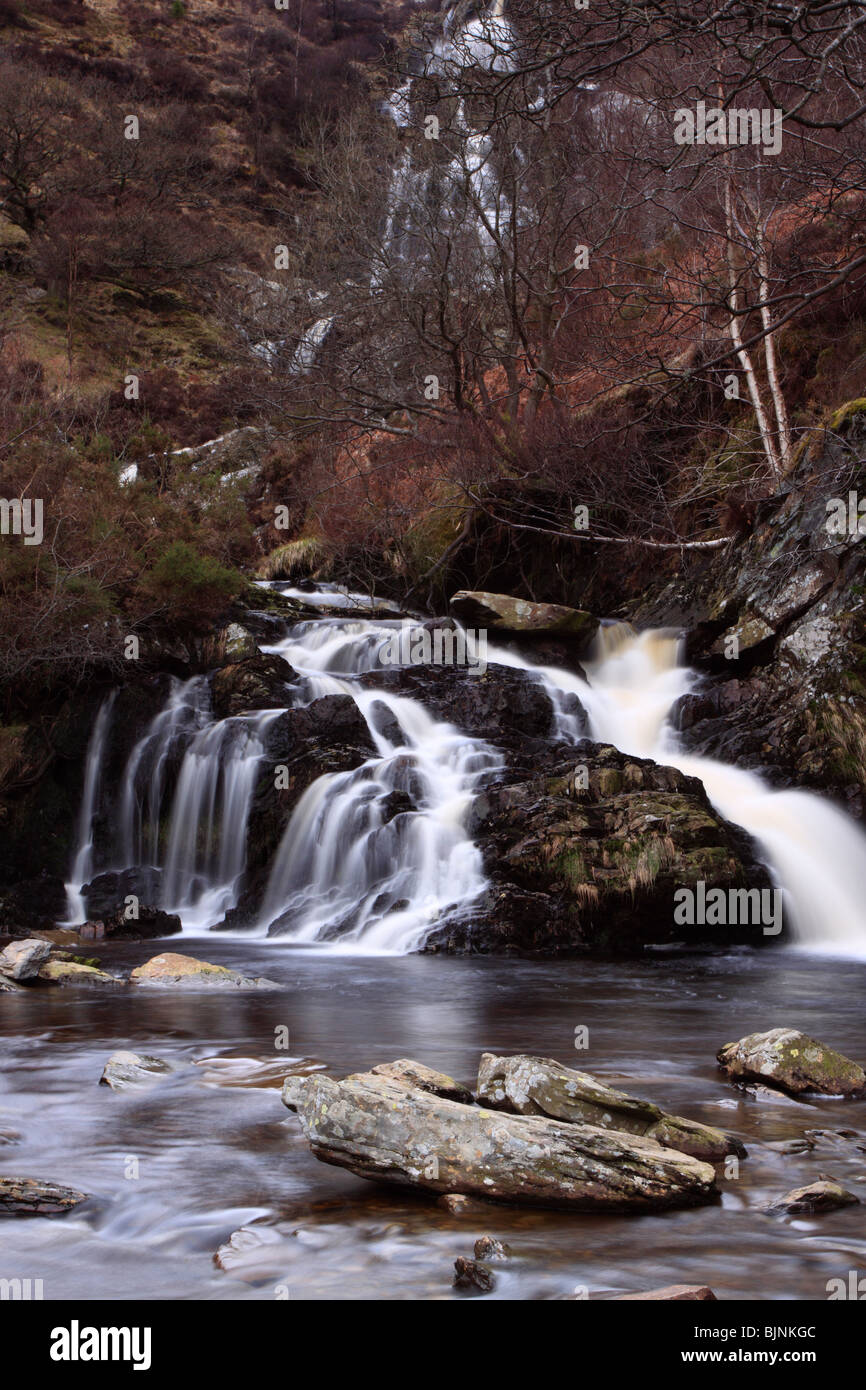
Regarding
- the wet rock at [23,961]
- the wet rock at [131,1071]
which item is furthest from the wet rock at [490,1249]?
the wet rock at [23,961]

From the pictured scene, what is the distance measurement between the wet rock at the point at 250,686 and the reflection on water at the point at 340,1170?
5.83 metres

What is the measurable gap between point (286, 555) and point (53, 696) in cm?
873

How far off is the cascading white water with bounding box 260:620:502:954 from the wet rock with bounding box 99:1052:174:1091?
4852 mm

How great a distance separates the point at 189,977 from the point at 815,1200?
5.86 metres

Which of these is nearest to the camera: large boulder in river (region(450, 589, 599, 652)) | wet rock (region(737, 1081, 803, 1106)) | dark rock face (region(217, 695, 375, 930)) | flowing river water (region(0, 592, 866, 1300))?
flowing river water (region(0, 592, 866, 1300))

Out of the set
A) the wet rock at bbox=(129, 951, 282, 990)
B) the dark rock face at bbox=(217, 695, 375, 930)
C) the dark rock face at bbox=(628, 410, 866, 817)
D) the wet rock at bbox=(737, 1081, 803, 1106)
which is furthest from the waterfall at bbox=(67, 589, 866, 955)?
the wet rock at bbox=(737, 1081, 803, 1106)

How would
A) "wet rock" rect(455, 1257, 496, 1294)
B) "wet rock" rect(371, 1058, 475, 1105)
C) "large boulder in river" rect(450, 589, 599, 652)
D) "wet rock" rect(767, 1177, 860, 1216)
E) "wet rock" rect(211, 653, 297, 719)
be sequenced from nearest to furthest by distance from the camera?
"wet rock" rect(455, 1257, 496, 1294)
"wet rock" rect(767, 1177, 860, 1216)
"wet rock" rect(371, 1058, 475, 1105)
"wet rock" rect(211, 653, 297, 719)
"large boulder in river" rect(450, 589, 599, 652)

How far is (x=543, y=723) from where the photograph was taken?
14594 mm

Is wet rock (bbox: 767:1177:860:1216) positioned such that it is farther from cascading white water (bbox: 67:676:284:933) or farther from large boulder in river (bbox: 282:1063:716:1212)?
cascading white water (bbox: 67:676:284:933)

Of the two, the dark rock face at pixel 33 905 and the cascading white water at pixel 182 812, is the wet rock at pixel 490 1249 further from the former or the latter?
the cascading white water at pixel 182 812

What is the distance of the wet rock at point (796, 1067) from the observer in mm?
5426

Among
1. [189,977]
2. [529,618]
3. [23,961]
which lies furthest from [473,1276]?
[529,618]

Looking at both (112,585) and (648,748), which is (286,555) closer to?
(112,585)

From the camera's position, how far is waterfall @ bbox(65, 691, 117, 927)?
504 inches
